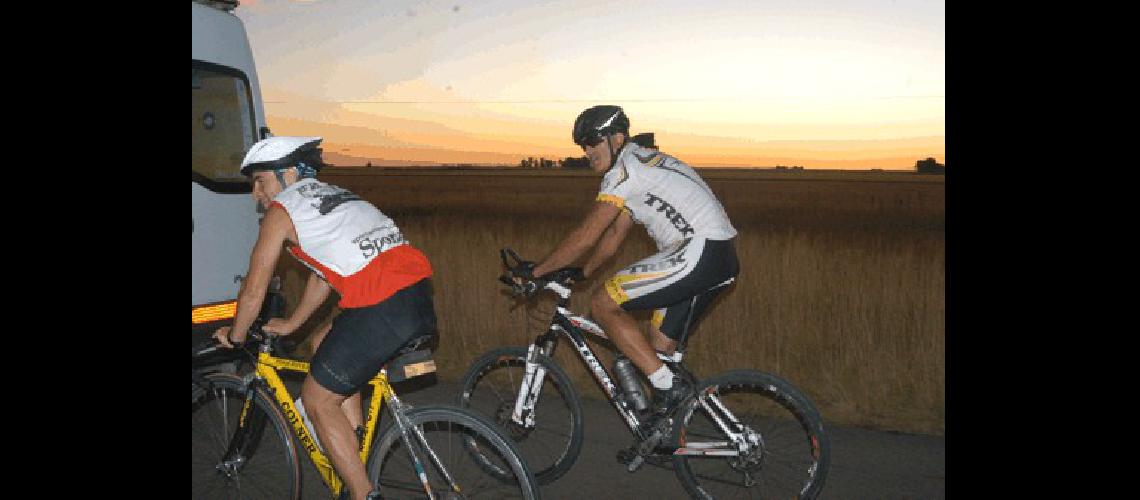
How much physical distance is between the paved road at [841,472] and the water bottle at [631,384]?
529 millimetres

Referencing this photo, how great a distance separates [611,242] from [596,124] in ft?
2.44

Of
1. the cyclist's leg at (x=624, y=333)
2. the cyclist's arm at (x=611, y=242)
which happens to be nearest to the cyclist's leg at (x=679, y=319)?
the cyclist's leg at (x=624, y=333)

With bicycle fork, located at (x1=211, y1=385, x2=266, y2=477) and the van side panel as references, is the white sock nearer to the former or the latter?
bicycle fork, located at (x1=211, y1=385, x2=266, y2=477)

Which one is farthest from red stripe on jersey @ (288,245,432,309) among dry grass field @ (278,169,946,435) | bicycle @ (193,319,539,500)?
dry grass field @ (278,169,946,435)

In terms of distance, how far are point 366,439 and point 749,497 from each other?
2028 mm

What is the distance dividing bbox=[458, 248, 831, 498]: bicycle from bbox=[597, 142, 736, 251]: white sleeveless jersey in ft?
1.64

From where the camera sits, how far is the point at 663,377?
202 inches

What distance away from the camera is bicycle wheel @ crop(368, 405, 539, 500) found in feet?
12.5

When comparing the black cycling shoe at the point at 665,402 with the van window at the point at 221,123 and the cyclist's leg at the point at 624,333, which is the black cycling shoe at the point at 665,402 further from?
the van window at the point at 221,123
